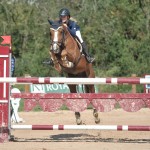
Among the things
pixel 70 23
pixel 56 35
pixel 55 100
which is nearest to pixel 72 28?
pixel 70 23

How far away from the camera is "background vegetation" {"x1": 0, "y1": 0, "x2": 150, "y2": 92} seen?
2611 centimetres

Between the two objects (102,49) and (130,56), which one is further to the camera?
(102,49)

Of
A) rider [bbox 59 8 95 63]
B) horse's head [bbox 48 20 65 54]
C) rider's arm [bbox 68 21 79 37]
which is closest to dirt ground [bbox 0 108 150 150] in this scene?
horse's head [bbox 48 20 65 54]

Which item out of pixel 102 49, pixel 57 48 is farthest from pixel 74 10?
pixel 57 48

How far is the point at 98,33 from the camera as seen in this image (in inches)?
1125

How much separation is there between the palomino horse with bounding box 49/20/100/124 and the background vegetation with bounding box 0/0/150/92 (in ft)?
47.3

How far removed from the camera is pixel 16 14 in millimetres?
33281

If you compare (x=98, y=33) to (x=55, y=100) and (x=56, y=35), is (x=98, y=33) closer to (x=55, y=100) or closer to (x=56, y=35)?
(x=56, y=35)

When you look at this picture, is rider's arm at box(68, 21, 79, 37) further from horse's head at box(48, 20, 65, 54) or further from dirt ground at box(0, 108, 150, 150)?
dirt ground at box(0, 108, 150, 150)

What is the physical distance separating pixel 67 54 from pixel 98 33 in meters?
19.5

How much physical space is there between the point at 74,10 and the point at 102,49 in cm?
600
